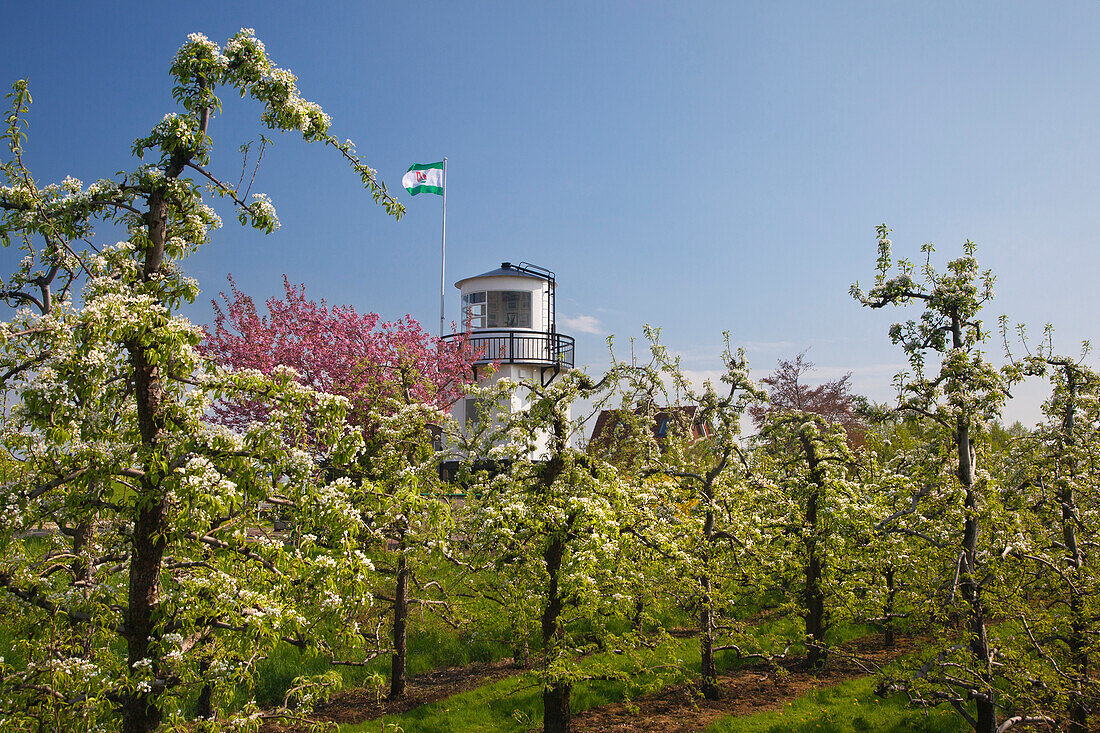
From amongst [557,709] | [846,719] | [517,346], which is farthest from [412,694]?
[517,346]

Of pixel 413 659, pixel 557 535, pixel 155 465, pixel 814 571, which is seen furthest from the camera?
pixel 413 659

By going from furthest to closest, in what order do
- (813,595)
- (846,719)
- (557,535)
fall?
1. (813,595)
2. (846,719)
3. (557,535)

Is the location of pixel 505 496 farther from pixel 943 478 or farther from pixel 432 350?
pixel 432 350

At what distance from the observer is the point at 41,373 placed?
4246mm

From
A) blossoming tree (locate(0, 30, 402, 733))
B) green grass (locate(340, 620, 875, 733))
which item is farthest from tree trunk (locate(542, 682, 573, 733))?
blossoming tree (locate(0, 30, 402, 733))

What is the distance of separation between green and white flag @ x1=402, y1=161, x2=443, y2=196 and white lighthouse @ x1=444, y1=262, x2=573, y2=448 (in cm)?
430

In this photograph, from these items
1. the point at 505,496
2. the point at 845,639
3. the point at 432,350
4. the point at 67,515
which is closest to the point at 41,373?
the point at 67,515

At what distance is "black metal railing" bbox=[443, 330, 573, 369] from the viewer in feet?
86.9

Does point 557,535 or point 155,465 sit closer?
point 155,465

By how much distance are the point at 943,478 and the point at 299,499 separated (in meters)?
7.54

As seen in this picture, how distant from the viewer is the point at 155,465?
14.5 feet

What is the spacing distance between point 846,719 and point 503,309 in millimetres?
21078

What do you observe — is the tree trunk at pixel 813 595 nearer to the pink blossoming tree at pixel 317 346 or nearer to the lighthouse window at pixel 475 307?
the pink blossoming tree at pixel 317 346

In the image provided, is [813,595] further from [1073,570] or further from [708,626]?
[1073,570]
